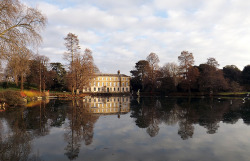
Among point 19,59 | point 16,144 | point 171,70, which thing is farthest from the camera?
point 171,70

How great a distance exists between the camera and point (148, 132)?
24.1ft

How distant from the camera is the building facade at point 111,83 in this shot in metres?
69.2

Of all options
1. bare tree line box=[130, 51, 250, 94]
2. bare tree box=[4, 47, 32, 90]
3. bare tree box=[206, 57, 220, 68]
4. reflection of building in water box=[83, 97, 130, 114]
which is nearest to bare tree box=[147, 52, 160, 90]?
bare tree line box=[130, 51, 250, 94]

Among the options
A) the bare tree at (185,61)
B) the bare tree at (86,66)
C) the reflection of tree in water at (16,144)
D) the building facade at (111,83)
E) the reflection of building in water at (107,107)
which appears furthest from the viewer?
the building facade at (111,83)

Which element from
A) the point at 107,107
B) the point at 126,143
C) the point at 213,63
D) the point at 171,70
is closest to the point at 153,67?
the point at 171,70

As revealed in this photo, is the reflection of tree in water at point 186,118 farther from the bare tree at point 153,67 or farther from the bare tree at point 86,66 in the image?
the bare tree at point 153,67

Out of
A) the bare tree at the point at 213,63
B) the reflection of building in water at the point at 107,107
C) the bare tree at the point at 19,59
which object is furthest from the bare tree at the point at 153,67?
the bare tree at the point at 19,59

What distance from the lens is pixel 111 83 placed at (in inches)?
2822

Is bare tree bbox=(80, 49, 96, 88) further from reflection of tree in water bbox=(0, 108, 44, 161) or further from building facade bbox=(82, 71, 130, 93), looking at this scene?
building facade bbox=(82, 71, 130, 93)

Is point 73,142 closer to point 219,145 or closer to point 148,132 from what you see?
point 148,132

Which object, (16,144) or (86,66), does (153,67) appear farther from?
(16,144)

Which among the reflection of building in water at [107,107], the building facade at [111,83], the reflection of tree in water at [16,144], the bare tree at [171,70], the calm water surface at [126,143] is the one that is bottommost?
the reflection of building in water at [107,107]

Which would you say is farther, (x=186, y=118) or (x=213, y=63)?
(x=213, y=63)

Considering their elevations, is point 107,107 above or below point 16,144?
below
